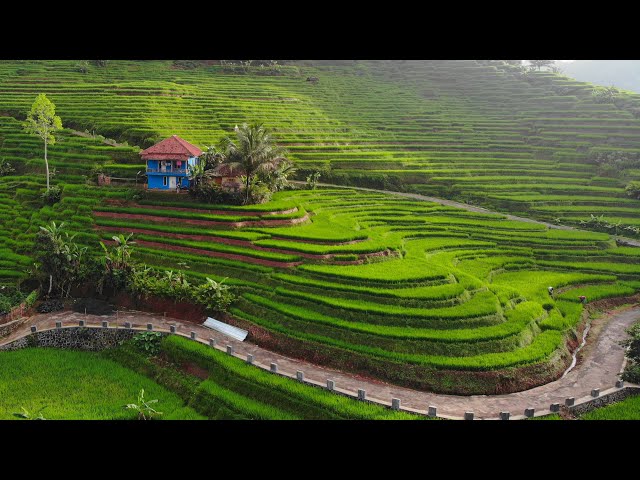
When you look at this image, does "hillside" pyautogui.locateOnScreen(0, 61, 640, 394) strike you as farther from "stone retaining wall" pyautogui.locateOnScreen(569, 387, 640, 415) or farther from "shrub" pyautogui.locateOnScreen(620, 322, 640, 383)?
"shrub" pyautogui.locateOnScreen(620, 322, 640, 383)

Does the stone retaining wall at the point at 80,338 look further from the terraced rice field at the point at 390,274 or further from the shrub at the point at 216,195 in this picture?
the shrub at the point at 216,195

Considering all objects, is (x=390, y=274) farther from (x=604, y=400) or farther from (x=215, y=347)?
(x=604, y=400)

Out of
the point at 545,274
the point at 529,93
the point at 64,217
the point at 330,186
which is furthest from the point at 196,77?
the point at 545,274

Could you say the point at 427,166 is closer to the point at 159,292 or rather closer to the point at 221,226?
the point at 221,226

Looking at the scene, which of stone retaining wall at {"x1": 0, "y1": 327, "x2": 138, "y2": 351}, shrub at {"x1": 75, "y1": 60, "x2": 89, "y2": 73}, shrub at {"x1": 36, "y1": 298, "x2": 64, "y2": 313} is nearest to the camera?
stone retaining wall at {"x1": 0, "y1": 327, "x2": 138, "y2": 351}

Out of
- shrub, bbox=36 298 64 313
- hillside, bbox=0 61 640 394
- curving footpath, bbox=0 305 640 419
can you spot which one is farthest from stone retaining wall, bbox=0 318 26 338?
hillside, bbox=0 61 640 394

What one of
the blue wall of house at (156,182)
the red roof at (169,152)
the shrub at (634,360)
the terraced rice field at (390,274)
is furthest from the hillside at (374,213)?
the red roof at (169,152)

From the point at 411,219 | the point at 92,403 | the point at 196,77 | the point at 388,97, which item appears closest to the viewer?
the point at 92,403
